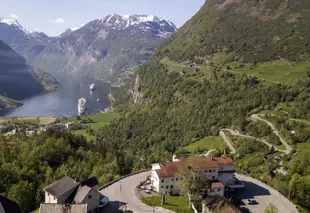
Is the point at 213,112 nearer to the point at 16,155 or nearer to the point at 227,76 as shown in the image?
the point at 227,76

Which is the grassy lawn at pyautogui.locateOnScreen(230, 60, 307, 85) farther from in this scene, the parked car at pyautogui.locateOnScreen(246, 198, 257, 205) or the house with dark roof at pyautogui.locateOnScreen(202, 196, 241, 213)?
the house with dark roof at pyautogui.locateOnScreen(202, 196, 241, 213)

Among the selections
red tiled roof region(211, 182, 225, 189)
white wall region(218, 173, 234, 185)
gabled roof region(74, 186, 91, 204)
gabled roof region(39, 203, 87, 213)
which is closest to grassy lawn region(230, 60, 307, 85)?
white wall region(218, 173, 234, 185)

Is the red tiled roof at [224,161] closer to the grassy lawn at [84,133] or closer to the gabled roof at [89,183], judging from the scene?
the gabled roof at [89,183]

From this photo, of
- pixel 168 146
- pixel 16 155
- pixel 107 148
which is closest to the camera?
pixel 16 155

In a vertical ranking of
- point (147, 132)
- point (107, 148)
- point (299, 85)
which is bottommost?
point (147, 132)

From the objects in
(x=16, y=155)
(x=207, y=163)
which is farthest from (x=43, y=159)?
(x=207, y=163)

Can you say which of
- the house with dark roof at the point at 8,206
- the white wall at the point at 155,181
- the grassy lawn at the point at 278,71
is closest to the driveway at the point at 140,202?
the white wall at the point at 155,181

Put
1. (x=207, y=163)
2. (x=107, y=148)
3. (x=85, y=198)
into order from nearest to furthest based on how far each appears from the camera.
→ (x=85, y=198) < (x=207, y=163) < (x=107, y=148)

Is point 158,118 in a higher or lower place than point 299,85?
lower
